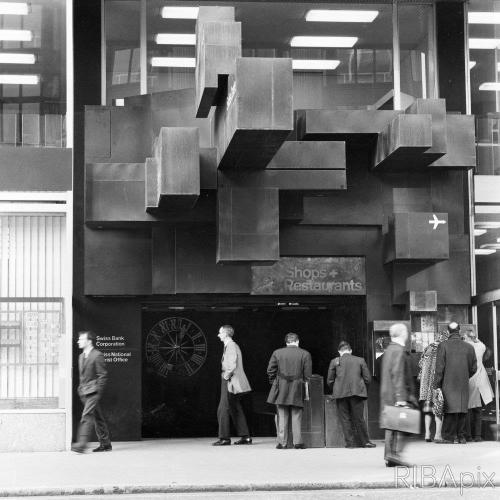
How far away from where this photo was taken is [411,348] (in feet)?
59.7

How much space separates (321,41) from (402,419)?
8.17 metres

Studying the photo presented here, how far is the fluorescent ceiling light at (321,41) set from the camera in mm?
18781

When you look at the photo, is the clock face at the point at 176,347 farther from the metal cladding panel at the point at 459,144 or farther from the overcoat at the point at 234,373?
the metal cladding panel at the point at 459,144

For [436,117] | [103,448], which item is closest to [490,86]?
[436,117]

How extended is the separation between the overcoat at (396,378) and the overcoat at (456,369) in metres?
4.08

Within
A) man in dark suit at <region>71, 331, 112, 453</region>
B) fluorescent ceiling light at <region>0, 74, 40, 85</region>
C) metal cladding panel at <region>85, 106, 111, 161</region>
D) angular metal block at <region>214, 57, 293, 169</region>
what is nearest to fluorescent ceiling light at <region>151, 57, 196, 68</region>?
metal cladding panel at <region>85, 106, 111, 161</region>

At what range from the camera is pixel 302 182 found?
648 inches

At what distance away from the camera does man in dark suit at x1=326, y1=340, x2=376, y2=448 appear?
17.0 m

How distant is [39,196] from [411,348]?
649cm

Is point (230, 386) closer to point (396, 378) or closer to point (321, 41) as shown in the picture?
point (396, 378)

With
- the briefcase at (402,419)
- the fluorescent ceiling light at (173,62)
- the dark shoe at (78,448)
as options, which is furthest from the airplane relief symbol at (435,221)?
the dark shoe at (78,448)

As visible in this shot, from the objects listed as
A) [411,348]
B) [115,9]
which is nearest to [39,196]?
[115,9]

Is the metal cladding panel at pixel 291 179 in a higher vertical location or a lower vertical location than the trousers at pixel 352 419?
higher

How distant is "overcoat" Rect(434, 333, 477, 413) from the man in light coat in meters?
3.01
